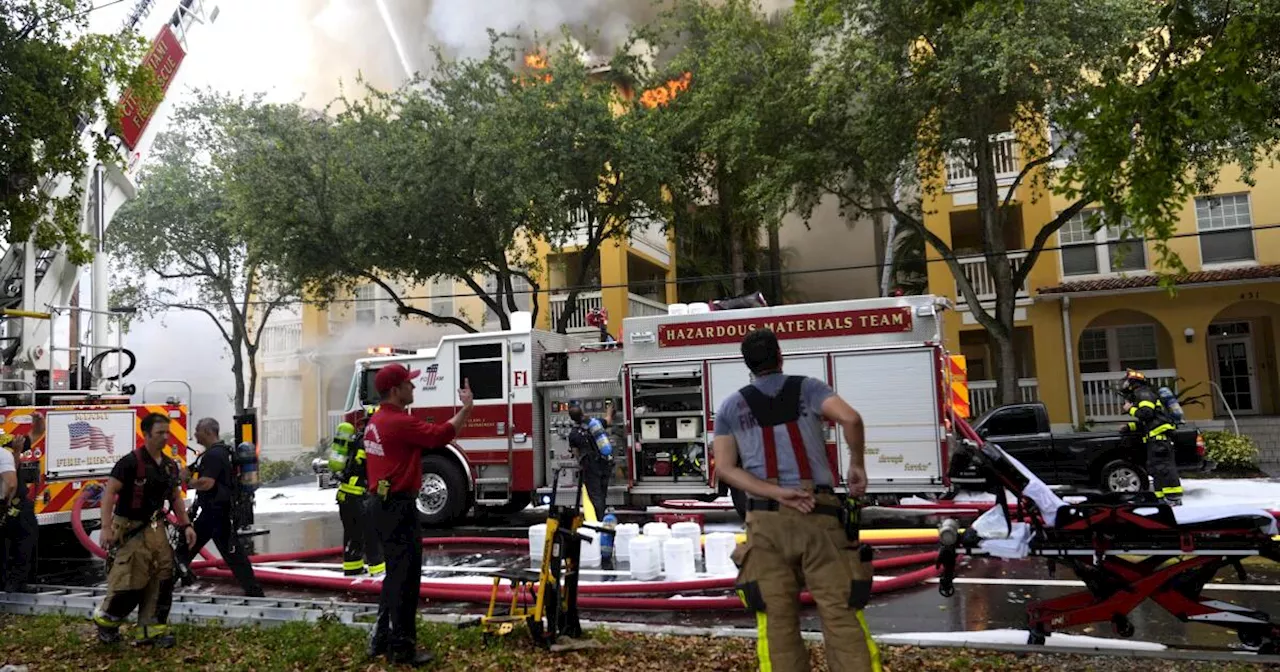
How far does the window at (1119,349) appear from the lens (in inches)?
795

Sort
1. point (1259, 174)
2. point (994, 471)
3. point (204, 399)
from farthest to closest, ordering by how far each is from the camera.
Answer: point (204, 399) < point (1259, 174) < point (994, 471)

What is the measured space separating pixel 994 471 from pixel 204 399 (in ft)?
98.4

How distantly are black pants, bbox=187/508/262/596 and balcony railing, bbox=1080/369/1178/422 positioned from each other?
679 inches

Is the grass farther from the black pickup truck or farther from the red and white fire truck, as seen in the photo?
the black pickup truck

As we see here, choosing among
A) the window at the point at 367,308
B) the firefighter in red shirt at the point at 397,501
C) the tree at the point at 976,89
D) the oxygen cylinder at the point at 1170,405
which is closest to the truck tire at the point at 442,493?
the firefighter in red shirt at the point at 397,501

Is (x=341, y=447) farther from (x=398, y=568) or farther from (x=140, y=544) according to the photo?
(x=398, y=568)

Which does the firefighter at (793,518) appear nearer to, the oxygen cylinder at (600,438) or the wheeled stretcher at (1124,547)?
the wheeled stretcher at (1124,547)

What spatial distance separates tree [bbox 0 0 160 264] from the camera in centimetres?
727

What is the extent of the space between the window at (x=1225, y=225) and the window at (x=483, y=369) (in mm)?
15397

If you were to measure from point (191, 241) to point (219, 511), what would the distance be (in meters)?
19.0

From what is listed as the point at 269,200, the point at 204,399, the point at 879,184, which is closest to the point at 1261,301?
the point at 879,184

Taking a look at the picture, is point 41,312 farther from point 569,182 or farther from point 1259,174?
point 1259,174

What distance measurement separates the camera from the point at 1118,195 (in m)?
5.70

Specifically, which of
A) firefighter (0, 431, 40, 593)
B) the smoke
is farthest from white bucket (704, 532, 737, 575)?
the smoke
